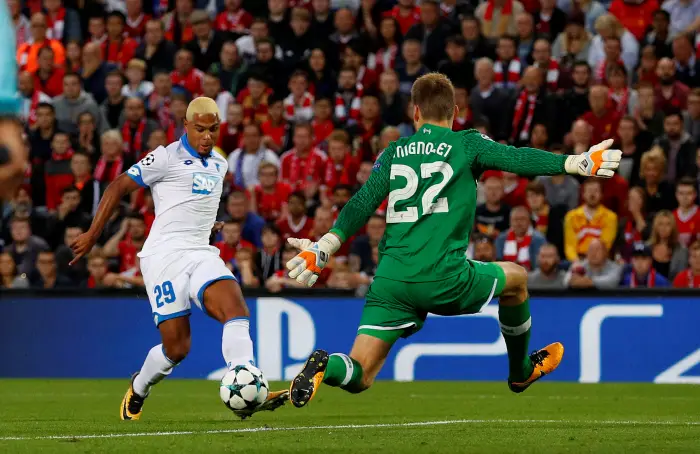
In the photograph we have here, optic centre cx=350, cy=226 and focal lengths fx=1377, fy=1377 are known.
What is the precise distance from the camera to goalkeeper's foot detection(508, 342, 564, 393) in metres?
9.09

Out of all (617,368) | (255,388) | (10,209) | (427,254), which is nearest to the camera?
(427,254)

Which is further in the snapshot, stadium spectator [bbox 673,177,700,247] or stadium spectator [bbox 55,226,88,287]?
stadium spectator [bbox 55,226,88,287]

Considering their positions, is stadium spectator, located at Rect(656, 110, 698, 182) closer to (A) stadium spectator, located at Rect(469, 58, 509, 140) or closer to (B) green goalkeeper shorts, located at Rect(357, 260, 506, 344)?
(A) stadium spectator, located at Rect(469, 58, 509, 140)

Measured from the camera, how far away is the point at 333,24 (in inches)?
798

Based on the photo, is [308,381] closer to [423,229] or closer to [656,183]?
[423,229]

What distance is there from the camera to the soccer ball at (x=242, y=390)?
9.16 m

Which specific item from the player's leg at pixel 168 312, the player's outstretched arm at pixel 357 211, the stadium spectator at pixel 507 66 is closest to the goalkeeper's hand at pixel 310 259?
the player's outstretched arm at pixel 357 211

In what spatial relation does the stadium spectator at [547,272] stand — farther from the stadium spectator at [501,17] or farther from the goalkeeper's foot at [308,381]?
the goalkeeper's foot at [308,381]

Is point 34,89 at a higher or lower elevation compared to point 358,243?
higher

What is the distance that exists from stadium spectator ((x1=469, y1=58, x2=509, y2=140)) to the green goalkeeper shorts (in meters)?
10.1

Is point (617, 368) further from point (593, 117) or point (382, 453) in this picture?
point (382, 453)

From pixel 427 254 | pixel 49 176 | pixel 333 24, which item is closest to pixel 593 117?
pixel 333 24

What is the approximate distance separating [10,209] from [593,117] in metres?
7.91

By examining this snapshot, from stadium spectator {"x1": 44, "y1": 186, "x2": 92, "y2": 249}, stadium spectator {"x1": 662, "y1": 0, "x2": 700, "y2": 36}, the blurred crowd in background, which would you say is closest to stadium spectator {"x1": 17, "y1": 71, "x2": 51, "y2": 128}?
the blurred crowd in background
